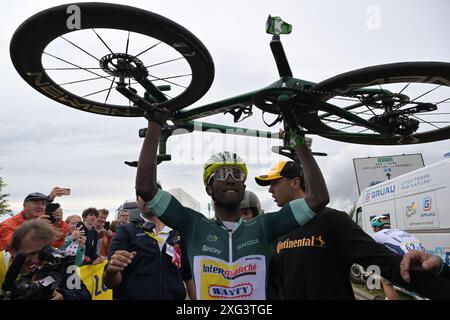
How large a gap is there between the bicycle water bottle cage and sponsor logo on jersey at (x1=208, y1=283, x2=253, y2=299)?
201 cm

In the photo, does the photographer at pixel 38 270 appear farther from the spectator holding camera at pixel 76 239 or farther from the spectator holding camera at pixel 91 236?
the spectator holding camera at pixel 91 236

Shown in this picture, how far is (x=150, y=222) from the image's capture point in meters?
2.64

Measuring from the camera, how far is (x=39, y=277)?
1.92 meters

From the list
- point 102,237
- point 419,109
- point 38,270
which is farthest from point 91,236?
point 419,109

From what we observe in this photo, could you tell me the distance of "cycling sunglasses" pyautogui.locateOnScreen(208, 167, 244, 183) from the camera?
2.01 m

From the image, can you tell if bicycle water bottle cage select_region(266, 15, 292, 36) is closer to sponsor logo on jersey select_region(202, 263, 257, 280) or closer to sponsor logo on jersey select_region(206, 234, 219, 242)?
sponsor logo on jersey select_region(206, 234, 219, 242)

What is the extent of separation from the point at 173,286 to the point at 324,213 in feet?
4.06

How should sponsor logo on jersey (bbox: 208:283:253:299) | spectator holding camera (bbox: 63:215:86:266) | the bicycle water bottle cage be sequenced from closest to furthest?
sponsor logo on jersey (bbox: 208:283:253:299), the bicycle water bottle cage, spectator holding camera (bbox: 63:215:86:266)

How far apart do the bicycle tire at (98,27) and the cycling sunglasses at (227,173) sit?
1.44 metres

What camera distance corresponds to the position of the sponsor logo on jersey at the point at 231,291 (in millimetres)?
1701

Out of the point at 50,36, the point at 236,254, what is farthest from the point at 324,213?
the point at 50,36

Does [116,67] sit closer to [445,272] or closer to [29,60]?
[29,60]

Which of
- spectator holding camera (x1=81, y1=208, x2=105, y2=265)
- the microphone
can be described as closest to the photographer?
the microphone

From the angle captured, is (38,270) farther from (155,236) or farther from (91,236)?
(91,236)
